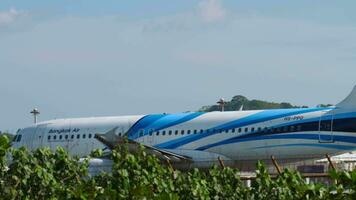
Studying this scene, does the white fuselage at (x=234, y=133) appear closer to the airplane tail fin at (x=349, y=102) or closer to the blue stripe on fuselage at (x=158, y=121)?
the blue stripe on fuselage at (x=158, y=121)

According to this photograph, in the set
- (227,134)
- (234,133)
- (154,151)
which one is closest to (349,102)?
(234,133)

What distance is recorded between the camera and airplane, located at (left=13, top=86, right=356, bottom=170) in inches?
1412

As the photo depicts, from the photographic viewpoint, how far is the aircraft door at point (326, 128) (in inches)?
1404

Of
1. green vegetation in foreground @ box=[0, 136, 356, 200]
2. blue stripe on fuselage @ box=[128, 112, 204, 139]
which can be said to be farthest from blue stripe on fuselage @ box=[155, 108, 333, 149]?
green vegetation in foreground @ box=[0, 136, 356, 200]

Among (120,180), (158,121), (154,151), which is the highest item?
(158,121)

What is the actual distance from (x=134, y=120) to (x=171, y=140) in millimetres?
2290

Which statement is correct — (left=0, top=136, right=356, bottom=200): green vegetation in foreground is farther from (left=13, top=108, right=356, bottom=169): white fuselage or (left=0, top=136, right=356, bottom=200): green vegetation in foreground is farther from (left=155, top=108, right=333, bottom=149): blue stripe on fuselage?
(left=155, top=108, right=333, bottom=149): blue stripe on fuselage

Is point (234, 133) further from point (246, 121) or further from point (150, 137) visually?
point (150, 137)

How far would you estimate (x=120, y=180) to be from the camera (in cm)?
1552

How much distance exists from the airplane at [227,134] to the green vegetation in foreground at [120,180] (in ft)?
53.8

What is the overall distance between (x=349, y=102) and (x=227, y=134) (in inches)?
208

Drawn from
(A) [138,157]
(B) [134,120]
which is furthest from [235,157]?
(A) [138,157]

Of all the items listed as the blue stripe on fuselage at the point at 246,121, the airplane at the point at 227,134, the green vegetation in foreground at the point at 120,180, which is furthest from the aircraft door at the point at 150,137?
the green vegetation in foreground at the point at 120,180

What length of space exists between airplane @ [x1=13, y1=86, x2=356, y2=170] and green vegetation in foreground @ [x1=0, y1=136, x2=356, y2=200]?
16411 millimetres
